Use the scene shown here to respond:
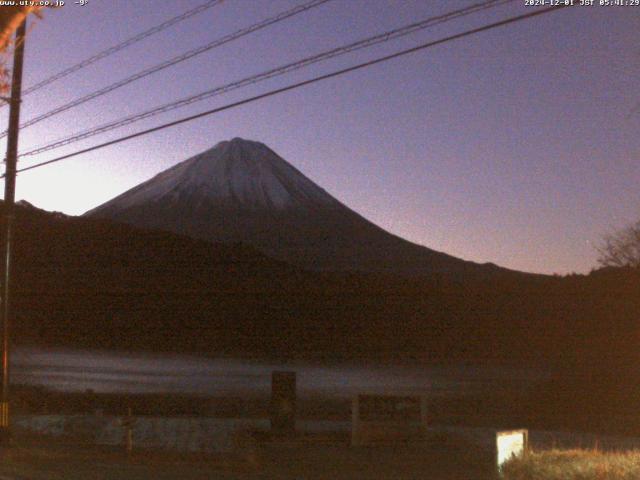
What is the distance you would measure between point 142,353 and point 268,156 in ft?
286

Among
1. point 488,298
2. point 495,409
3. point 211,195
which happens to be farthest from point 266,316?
point 211,195

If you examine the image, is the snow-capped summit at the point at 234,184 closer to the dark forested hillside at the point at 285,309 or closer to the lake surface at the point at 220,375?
the dark forested hillside at the point at 285,309

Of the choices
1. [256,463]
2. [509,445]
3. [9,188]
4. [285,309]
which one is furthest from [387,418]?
[285,309]

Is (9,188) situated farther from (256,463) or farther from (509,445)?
(509,445)

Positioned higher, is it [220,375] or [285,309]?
[285,309]

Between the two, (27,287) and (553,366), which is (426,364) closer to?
(553,366)

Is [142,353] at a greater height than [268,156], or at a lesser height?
lesser

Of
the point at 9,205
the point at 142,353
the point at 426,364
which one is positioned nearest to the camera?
the point at 9,205

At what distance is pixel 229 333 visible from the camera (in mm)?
77188

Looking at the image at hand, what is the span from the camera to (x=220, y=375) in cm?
5481

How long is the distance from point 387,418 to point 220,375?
35.6 m

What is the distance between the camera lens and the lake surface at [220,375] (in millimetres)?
43938

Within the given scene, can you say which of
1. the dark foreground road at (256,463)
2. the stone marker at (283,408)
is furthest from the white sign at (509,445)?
the stone marker at (283,408)

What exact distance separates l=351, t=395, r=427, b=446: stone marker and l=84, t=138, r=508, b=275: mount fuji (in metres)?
99.7
